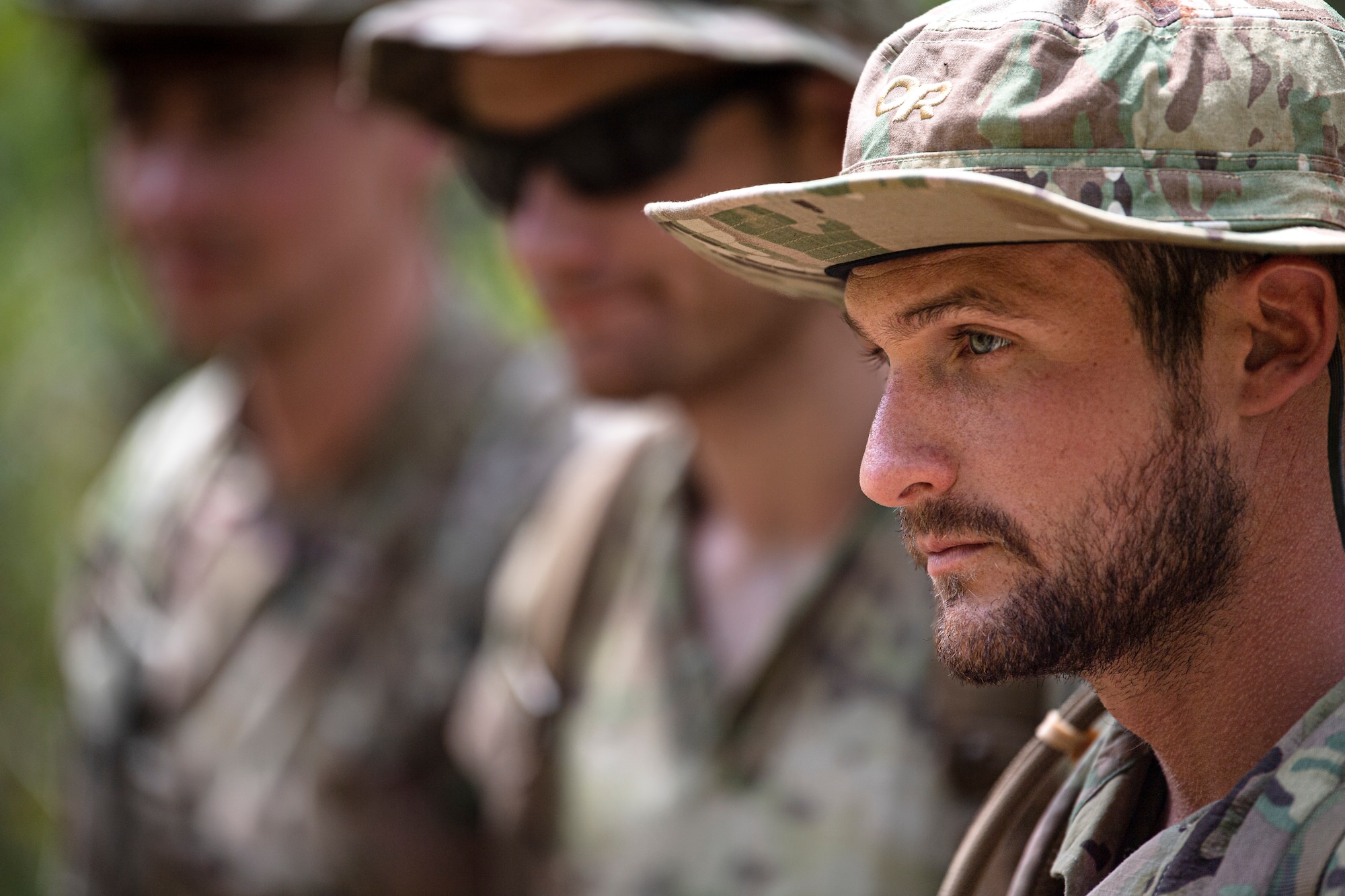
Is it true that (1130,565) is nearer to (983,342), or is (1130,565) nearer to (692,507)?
(983,342)

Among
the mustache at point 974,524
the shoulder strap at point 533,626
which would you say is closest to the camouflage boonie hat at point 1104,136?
the mustache at point 974,524

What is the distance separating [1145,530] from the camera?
1.36 metres

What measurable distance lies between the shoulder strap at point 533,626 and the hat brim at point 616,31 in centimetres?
87

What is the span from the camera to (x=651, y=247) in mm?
2852

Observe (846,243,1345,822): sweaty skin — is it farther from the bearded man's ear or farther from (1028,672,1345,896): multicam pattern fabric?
(1028,672,1345,896): multicam pattern fabric

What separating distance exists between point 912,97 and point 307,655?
2.86 metres

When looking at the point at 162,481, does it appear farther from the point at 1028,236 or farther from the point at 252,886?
the point at 1028,236

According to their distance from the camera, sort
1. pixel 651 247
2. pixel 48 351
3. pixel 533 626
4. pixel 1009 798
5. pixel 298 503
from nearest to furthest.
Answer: pixel 1009 798, pixel 651 247, pixel 533 626, pixel 298 503, pixel 48 351

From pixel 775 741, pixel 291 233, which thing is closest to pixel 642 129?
pixel 775 741


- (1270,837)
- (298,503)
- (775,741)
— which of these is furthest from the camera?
(298,503)

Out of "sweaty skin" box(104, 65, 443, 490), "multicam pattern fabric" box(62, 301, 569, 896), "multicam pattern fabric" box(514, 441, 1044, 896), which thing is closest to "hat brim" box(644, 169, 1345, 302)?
"multicam pattern fabric" box(514, 441, 1044, 896)

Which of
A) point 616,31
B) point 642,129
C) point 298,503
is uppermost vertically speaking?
point 616,31

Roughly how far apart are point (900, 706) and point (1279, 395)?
1.31 meters

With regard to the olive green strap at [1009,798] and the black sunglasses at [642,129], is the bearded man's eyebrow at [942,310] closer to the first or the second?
the olive green strap at [1009,798]
